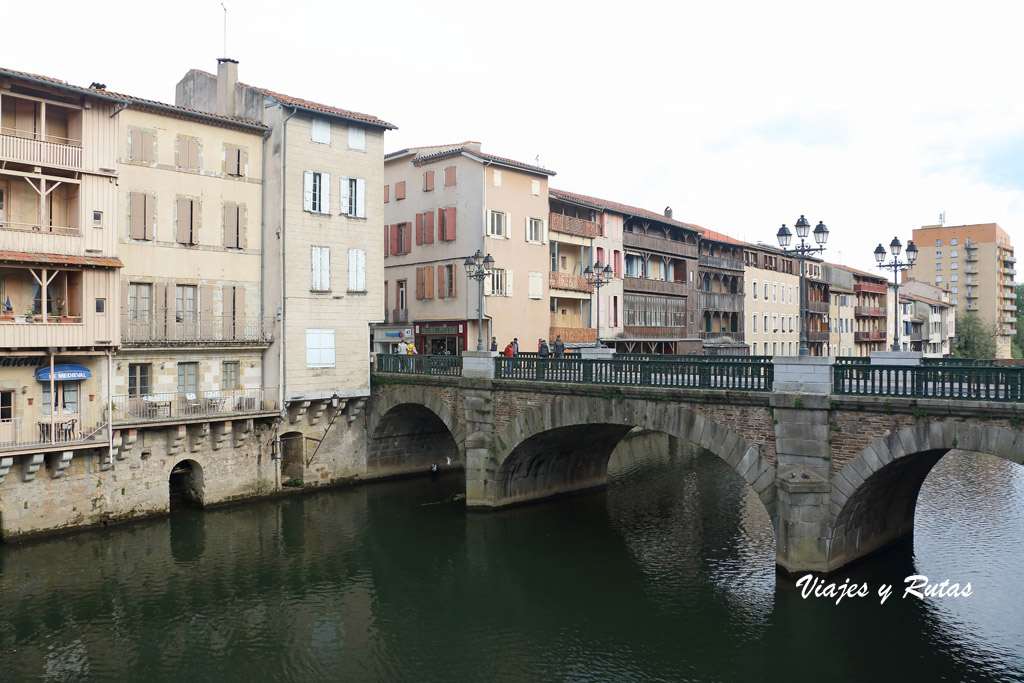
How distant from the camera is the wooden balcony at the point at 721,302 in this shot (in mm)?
67625

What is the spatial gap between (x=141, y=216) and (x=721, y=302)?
51.4 m

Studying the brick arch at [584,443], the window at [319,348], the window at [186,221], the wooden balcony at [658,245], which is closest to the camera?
the brick arch at [584,443]

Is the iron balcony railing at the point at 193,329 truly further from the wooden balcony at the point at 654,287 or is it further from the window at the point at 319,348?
the wooden balcony at the point at 654,287

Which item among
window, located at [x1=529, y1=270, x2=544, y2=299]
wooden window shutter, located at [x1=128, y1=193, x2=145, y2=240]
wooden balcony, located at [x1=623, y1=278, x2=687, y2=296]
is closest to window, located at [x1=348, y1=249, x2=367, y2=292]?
wooden window shutter, located at [x1=128, y1=193, x2=145, y2=240]

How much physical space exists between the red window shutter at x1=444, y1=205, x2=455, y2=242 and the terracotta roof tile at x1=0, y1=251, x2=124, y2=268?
62.1 feet

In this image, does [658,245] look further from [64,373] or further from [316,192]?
[64,373]

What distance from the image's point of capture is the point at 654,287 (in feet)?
196

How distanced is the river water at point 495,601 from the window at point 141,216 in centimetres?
1150

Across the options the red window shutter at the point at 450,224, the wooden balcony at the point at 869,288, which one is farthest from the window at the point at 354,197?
the wooden balcony at the point at 869,288

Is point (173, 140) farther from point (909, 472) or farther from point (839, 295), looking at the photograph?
point (839, 295)

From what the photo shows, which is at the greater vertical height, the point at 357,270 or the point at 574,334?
the point at 357,270

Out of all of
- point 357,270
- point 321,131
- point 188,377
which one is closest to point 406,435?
point 357,270

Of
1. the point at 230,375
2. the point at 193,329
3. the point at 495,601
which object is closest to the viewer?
the point at 495,601

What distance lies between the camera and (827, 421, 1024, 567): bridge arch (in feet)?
64.3
